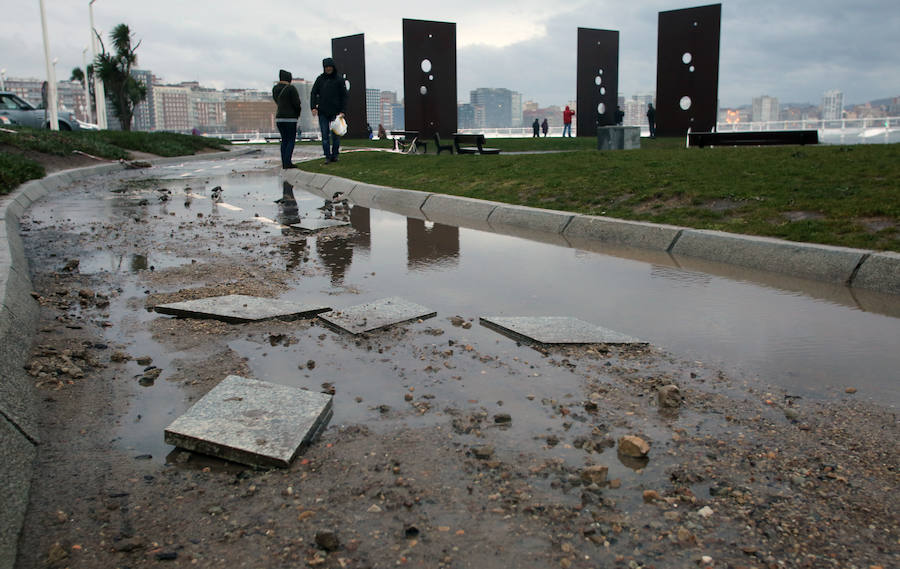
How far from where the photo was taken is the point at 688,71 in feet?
100

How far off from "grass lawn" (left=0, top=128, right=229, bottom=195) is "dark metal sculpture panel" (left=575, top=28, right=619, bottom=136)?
19.8 metres

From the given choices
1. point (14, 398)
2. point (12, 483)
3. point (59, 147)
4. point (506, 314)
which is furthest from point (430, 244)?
point (59, 147)

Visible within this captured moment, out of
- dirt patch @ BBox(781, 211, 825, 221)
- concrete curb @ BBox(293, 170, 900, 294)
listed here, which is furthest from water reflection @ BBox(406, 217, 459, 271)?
dirt patch @ BBox(781, 211, 825, 221)

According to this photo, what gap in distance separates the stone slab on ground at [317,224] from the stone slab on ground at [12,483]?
611cm

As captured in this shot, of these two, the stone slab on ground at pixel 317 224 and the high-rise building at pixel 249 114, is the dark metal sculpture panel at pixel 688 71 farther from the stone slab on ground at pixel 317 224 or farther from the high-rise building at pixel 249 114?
the high-rise building at pixel 249 114

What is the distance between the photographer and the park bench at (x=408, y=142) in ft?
80.1

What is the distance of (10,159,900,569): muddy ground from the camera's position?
86.8 inches

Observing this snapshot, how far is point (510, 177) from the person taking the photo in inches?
475

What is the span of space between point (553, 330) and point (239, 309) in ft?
6.70

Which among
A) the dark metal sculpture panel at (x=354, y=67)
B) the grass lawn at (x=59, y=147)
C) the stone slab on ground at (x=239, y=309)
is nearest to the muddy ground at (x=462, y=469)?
the stone slab on ground at (x=239, y=309)

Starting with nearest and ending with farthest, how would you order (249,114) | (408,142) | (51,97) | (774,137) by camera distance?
(774,137)
(408,142)
(51,97)
(249,114)

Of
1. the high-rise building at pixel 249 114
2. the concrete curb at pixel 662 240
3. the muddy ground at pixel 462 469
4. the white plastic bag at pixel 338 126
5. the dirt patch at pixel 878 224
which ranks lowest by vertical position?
the muddy ground at pixel 462 469

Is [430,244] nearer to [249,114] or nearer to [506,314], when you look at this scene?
[506,314]

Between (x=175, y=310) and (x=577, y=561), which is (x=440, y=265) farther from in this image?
(x=577, y=561)
